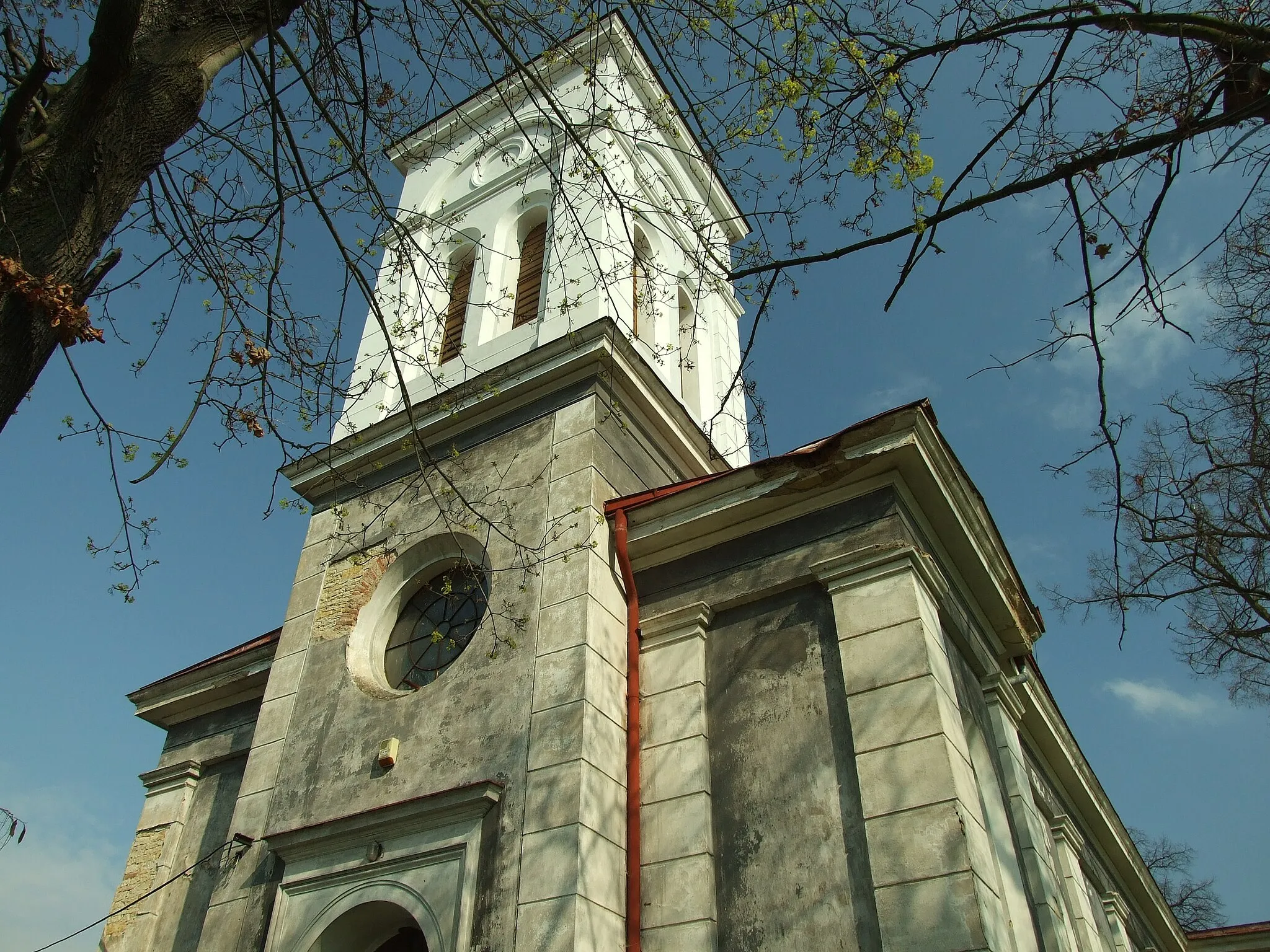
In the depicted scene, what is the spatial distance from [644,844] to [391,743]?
237cm

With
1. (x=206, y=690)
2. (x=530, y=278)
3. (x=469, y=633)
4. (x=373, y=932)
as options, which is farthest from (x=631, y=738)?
(x=530, y=278)

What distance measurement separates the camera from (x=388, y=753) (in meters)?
8.22

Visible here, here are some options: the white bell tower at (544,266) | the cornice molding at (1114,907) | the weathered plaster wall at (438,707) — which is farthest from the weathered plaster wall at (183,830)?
the cornice molding at (1114,907)

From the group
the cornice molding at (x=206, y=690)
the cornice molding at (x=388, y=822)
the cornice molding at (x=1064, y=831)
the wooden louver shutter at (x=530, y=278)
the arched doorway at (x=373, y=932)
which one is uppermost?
the wooden louver shutter at (x=530, y=278)

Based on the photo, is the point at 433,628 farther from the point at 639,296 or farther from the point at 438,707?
the point at 639,296

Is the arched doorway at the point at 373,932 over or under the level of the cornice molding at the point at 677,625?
under

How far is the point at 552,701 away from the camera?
25.2ft

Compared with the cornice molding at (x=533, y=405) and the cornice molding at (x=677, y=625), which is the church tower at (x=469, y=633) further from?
the cornice molding at (x=677, y=625)

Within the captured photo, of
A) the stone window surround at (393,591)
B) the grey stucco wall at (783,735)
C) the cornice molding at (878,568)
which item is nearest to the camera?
the grey stucco wall at (783,735)

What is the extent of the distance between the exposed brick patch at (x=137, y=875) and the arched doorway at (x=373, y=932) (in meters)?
3.36

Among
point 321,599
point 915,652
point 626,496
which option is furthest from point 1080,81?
point 321,599

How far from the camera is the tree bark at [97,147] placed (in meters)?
3.56

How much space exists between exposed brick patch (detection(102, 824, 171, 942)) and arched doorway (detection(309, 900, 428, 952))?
3.36m

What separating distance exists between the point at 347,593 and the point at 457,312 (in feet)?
15.3
